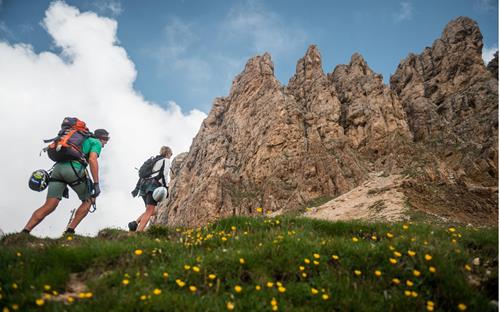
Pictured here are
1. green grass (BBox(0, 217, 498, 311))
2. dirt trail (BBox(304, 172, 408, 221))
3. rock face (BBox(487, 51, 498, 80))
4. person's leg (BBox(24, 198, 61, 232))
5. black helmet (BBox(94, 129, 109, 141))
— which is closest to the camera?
green grass (BBox(0, 217, 498, 311))

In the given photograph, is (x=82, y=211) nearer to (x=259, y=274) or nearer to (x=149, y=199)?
(x=149, y=199)

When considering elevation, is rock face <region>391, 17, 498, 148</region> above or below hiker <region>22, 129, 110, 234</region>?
above

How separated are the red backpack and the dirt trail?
2193 centimetres

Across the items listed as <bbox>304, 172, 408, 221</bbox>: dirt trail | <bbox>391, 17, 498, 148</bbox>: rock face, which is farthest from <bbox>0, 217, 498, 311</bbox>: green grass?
<bbox>391, 17, 498, 148</bbox>: rock face

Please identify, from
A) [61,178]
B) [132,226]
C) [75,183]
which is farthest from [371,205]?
[61,178]

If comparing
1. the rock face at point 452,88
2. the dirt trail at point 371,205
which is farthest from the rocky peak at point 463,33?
the dirt trail at point 371,205

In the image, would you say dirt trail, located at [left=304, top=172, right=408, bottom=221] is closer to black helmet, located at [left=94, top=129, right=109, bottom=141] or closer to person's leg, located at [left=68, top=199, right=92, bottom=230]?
black helmet, located at [left=94, top=129, right=109, bottom=141]

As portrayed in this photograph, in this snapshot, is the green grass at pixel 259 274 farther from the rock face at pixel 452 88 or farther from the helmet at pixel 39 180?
the rock face at pixel 452 88

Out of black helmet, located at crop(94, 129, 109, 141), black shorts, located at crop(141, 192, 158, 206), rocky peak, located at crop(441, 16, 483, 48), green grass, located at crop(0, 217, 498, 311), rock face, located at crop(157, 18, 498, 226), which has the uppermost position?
rocky peak, located at crop(441, 16, 483, 48)

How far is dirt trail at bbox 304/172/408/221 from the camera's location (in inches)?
1108

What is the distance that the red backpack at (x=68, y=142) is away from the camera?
8.36 m

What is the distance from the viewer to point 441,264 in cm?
525

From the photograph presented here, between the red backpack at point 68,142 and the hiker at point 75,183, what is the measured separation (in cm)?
14

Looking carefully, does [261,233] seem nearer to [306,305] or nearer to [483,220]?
[306,305]
